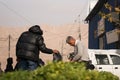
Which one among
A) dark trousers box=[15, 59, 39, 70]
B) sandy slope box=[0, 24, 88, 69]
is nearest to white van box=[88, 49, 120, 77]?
dark trousers box=[15, 59, 39, 70]

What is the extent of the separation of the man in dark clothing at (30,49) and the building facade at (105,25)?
9914 mm

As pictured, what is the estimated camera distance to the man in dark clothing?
33.8 ft

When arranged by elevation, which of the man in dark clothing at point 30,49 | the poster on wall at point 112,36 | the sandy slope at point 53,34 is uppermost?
the sandy slope at point 53,34

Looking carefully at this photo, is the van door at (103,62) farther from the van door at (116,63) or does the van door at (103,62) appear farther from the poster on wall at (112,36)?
the poster on wall at (112,36)

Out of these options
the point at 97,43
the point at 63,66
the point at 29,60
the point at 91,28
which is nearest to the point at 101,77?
the point at 63,66

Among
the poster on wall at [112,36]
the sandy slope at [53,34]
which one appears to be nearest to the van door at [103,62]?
the poster on wall at [112,36]

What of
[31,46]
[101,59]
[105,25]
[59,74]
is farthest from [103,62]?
[105,25]

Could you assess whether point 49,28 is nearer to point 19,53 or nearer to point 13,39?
point 13,39

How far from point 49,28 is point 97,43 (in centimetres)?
8244

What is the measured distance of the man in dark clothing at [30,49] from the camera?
33.8 ft

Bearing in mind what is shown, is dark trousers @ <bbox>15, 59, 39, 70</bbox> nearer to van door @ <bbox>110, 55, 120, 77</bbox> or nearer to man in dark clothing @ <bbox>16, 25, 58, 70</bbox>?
man in dark clothing @ <bbox>16, 25, 58, 70</bbox>

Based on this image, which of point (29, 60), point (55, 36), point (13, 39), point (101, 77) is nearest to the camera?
point (101, 77)

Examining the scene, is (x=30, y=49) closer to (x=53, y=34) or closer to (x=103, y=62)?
(x=103, y=62)

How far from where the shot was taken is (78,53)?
10703 millimetres
